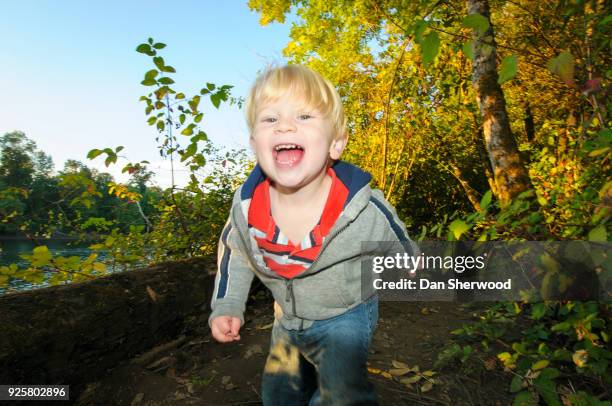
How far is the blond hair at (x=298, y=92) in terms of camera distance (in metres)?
1.95

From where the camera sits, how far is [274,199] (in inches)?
82.4

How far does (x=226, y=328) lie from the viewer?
1865mm

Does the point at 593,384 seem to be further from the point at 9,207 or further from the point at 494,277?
the point at 9,207

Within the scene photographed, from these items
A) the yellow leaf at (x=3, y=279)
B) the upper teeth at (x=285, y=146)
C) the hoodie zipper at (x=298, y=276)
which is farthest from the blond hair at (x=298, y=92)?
the yellow leaf at (x=3, y=279)

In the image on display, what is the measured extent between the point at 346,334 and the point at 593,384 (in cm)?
191

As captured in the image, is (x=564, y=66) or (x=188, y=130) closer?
(x=564, y=66)

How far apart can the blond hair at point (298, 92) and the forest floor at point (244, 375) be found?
1971mm

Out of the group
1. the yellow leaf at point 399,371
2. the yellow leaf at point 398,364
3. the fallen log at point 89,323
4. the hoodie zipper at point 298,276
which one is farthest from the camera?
the yellow leaf at point 398,364

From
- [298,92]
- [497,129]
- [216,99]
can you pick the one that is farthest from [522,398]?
[216,99]

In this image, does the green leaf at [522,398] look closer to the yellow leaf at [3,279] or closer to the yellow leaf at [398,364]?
the yellow leaf at [398,364]

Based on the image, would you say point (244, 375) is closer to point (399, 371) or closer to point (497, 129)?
point (399, 371)

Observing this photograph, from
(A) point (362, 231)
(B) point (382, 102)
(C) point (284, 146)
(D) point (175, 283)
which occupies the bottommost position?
(D) point (175, 283)

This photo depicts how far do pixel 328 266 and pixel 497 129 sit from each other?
3013mm

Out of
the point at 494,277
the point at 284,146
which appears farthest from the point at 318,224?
the point at 494,277
